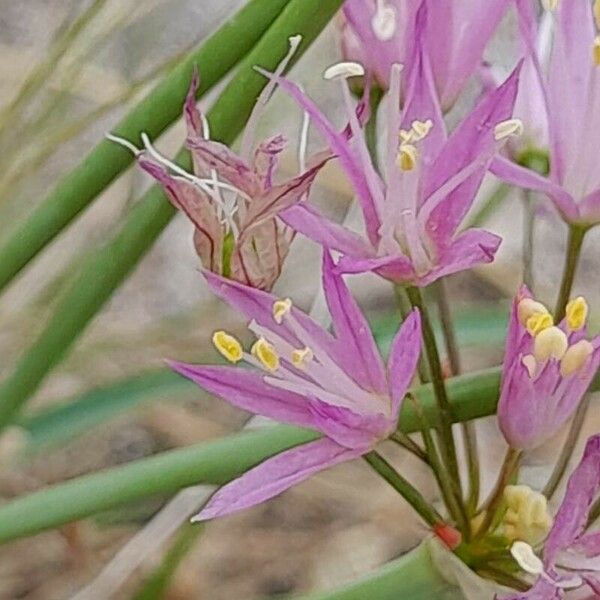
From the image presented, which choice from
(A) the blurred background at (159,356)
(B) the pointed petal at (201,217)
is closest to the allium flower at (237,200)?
(B) the pointed petal at (201,217)

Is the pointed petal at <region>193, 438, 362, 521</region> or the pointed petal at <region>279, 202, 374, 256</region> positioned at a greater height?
the pointed petal at <region>279, 202, 374, 256</region>

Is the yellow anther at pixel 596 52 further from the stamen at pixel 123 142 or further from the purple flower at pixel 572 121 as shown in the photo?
the stamen at pixel 123 142

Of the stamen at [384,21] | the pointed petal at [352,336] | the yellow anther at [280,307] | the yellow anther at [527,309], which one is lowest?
the yellow anther at [527,309]

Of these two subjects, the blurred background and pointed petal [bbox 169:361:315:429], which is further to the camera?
the blurred background

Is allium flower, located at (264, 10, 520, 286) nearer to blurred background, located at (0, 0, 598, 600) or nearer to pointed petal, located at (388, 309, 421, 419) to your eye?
pointed petal, located at (388, 309, 421, 419)

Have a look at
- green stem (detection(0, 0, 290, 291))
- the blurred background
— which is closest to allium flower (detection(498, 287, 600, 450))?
green stem (detection(0, 0, 290, 291))
